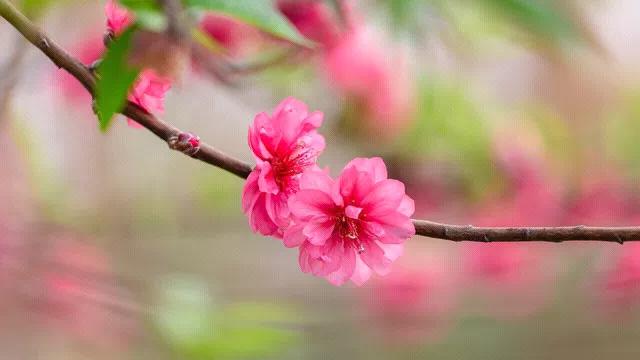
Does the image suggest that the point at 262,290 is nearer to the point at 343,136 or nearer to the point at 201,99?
the point at 201,99

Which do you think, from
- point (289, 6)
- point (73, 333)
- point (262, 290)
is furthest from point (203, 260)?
point (289, 6)

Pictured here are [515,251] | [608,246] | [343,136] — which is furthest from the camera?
[608,246]

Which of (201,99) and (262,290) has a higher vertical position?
(201,99)

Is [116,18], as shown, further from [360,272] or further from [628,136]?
[628,136]

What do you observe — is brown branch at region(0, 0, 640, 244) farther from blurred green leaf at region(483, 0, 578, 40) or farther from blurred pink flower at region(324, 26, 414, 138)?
blurred pink flower at region(324, 26, 414, 138)

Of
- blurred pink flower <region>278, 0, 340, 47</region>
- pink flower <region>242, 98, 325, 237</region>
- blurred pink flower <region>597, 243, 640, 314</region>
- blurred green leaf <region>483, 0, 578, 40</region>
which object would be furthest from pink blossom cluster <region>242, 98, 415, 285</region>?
blurred pink flower <region>597, 243, 640, 314</region>

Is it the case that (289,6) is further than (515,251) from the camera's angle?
No

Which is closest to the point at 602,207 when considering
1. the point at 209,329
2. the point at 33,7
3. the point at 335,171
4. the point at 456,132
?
the point at 456,132
